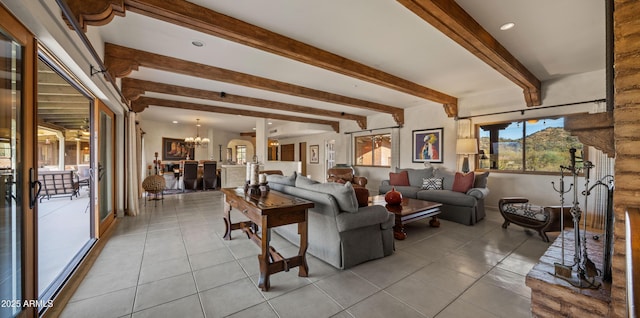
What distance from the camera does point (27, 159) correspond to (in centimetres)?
153

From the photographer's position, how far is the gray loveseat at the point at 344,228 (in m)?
2.42

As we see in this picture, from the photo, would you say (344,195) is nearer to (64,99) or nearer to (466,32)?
(466,32)

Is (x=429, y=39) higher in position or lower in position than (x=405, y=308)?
higher

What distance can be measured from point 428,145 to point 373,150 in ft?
7.04

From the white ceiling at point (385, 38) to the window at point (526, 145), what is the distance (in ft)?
3.15

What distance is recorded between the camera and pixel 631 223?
765 millimetres

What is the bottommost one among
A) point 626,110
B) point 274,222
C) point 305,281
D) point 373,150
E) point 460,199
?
point 305,281

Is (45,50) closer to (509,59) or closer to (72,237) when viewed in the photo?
(72,237)

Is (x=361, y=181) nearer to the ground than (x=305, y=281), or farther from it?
farther from it

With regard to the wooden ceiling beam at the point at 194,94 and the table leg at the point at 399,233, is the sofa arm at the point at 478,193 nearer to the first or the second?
the table leg at the point at 399,233

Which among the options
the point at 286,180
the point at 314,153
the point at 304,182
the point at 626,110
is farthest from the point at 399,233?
the point at 314,153

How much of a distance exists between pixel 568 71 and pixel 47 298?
23.2 ft

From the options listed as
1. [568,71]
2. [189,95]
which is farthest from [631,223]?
[189,95]

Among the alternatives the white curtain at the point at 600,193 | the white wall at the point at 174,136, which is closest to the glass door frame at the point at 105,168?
the white wall at the point at 174,136
